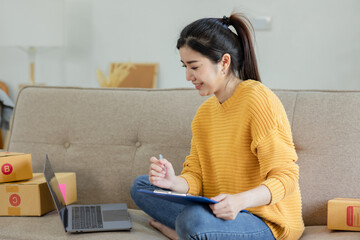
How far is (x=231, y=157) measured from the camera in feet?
4.87

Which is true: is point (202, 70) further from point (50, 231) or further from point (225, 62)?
point (50, 231)

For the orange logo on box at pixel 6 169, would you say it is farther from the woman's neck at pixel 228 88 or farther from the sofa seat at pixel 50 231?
the woman's neck at pixel 228 88

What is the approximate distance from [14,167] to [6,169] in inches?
1.1

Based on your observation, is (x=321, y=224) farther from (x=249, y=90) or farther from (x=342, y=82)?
(x=342, y=82)

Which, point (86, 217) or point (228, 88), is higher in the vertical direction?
point (228, 88)

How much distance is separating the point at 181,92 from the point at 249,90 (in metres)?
0.51

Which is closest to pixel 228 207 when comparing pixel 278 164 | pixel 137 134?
pixel 278 164

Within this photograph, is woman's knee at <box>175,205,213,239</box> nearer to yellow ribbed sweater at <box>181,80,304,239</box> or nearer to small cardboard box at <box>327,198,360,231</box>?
yellow ribbed sweater at <box>181,80,304,239</box>

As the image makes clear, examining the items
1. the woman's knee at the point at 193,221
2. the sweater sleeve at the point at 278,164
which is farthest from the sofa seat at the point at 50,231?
the sweater sleeve at the point at 278,164

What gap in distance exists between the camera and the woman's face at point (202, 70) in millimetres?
1470

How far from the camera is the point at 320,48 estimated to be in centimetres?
321

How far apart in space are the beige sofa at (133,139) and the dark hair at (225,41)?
0.29 m

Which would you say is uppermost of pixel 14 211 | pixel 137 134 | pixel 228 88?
pixel 228 88

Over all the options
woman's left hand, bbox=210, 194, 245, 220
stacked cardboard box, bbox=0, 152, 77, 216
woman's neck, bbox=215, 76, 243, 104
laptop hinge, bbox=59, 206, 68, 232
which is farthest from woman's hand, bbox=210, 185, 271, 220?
stacked cardboard box, bbox=0, 152, 77, 216
